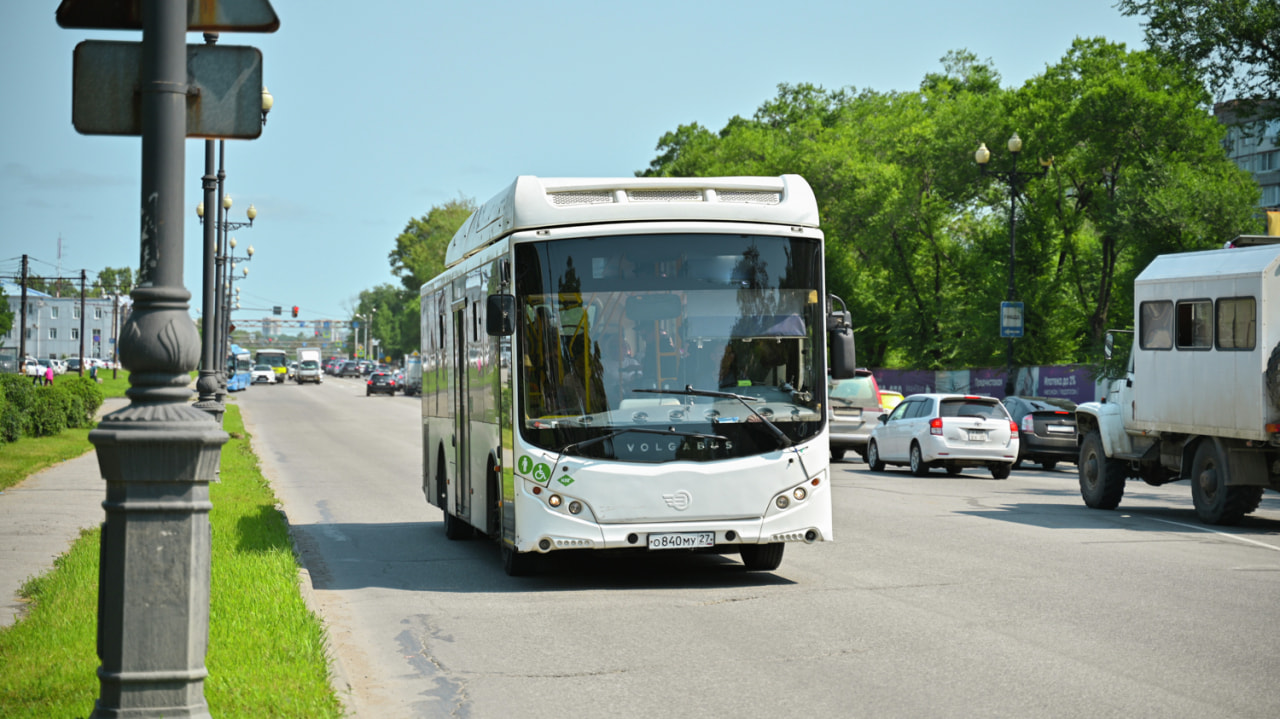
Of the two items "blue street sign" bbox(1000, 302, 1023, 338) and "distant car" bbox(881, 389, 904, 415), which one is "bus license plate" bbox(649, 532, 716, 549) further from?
"blue street sign" bbox(1000, 302, 1023, 338)

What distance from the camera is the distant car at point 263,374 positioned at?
118 metres

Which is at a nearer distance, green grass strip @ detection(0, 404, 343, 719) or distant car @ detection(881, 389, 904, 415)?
green grass strip @ detection(0, 404, 343, 719)

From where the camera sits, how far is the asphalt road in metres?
7.16

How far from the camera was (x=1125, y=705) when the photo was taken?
22.4 ft

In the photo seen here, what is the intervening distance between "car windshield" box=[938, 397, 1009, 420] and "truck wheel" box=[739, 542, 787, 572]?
14299 millimetres

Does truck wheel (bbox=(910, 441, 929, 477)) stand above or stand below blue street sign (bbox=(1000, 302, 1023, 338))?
below

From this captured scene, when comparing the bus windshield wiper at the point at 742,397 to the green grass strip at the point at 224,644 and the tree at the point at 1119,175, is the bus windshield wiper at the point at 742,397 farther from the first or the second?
the tree at the point at 1119,175

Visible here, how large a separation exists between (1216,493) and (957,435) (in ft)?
30.5

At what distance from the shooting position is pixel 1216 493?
1639 cm

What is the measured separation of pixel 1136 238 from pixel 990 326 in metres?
9.54

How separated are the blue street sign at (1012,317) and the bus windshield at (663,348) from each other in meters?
30.7

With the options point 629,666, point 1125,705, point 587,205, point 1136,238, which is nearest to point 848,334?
point 587,205

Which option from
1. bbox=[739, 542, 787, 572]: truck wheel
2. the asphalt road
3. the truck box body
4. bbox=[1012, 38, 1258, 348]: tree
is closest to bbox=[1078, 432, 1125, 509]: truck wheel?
the truck box body

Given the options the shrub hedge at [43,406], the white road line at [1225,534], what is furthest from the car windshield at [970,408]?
the shrub hedge at [43,406]
